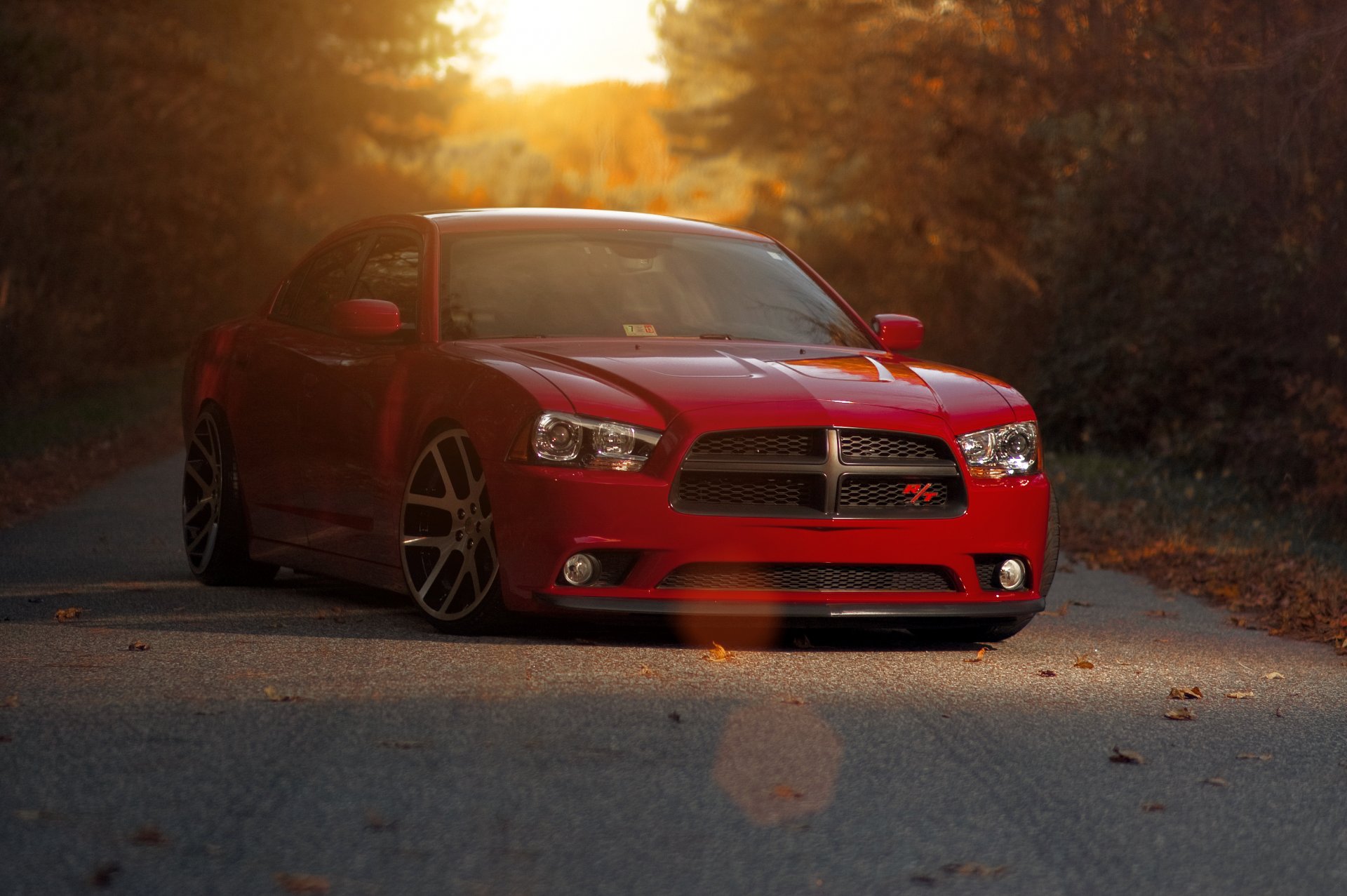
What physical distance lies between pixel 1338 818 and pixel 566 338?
3.79m

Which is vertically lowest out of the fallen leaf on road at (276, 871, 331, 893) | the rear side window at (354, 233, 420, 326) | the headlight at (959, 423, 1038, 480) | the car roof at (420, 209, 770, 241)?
the fallen leaf on road at (276, 871, 331, 893)

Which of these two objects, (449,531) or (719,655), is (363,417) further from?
(719,655)

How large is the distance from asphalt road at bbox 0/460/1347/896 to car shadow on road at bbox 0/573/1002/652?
1.4 inches

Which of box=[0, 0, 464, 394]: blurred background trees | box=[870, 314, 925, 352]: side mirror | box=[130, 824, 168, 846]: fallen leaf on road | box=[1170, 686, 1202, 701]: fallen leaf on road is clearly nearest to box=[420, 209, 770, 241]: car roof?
box=[870, 314, 925, 352]: side mirror

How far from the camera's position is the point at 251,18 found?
33.1 metres

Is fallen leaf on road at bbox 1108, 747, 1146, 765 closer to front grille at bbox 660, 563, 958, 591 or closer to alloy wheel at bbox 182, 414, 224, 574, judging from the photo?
front grille at bbox 660, 563, 958, 591

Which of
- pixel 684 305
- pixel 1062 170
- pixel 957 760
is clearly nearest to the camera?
pixel 957 760

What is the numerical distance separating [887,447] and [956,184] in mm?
20414

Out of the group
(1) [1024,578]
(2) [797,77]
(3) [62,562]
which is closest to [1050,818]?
(1) [1024,578]

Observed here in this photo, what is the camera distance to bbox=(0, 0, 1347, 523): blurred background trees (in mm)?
16344

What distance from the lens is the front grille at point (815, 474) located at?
700cm

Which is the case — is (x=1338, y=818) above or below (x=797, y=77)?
below

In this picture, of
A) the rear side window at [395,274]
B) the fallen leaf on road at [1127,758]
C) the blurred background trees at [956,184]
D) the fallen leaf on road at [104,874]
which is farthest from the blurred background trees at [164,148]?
the fallen leaf on road at [104,874]

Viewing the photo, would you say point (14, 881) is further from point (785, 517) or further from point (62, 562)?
point (62, 562)
